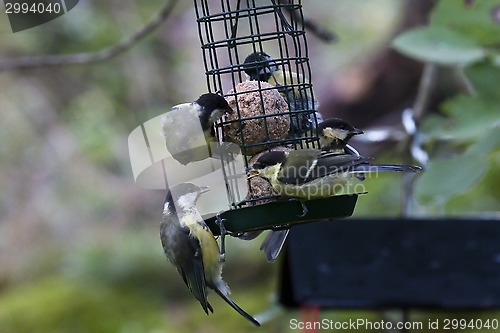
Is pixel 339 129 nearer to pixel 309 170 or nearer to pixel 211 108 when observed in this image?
pixel 309 170

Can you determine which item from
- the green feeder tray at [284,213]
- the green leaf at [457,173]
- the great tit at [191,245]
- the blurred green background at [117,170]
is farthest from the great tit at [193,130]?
the blurred green background at [117,170]

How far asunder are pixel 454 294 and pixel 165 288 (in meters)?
2.90

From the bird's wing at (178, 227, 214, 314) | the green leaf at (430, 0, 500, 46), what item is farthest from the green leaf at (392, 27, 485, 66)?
the bird's wing at (178, 227, 214, 314)

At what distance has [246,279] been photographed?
601cm

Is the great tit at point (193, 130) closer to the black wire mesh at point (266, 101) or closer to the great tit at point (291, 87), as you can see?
the black wire mesh at point (266, 101)

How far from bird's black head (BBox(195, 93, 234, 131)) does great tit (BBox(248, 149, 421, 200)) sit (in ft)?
0.86

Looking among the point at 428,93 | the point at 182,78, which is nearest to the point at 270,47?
the point at 182,78

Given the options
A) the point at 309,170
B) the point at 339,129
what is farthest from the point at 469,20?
the point at 309,170

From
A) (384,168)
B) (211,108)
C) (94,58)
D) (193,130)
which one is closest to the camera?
(384,168)

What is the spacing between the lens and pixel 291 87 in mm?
2969

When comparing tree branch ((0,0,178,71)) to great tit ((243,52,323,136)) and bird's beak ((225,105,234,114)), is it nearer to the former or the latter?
great tit ((243,52,323,136))

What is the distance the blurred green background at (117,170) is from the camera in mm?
5074

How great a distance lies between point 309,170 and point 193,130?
1.77 feet

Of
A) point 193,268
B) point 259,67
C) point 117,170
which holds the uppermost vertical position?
point 259,67
